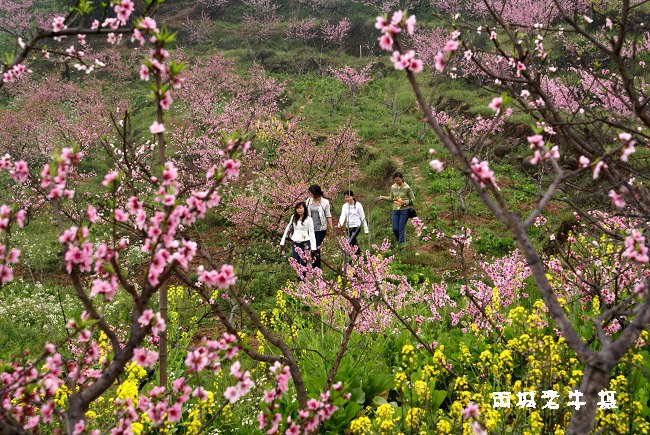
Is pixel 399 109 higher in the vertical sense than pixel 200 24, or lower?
lower

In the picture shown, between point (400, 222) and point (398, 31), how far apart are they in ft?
31.7

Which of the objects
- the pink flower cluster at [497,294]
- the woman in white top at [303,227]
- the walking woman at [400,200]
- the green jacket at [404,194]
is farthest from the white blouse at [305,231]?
the pink flower cluster at [497,294]

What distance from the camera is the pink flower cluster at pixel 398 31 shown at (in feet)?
6.18

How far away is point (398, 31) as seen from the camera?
1.90 m

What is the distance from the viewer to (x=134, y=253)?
37.6ft

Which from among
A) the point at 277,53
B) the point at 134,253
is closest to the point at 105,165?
the point at 134,253

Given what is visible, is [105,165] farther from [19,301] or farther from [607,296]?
[607,296]

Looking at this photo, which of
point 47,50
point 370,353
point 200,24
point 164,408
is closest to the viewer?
point 164,408

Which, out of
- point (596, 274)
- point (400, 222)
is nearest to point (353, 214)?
point (400, 222)

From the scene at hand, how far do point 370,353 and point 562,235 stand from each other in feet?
18.6

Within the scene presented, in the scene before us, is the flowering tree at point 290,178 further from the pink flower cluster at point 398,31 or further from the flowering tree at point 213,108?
the pink flower cluster at point 398,31

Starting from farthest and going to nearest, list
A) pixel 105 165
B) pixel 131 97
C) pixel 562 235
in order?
pixel 131 97
pixel 105 165
pixel 562 235

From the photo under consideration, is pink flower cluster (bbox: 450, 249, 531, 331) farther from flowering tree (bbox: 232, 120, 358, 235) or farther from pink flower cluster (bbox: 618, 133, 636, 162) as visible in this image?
flowering tree (bbox: 232, 120, 358, 235)

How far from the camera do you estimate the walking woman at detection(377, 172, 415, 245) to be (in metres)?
11.0
